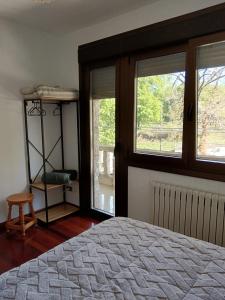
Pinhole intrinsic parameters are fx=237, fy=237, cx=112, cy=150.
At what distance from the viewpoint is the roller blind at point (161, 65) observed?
2311 millimetres

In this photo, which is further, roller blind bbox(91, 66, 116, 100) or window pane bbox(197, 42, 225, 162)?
roller blind bbox(91, 66, 116, 100)

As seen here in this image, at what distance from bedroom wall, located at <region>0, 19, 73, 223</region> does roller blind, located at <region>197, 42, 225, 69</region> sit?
2.07 meters

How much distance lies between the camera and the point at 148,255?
1.39m

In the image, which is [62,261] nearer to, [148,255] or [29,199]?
[148,255]

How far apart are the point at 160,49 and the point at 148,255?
6.36ft

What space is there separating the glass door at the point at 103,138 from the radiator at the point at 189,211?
79 centimetres

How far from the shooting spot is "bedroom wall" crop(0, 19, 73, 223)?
2.85 m

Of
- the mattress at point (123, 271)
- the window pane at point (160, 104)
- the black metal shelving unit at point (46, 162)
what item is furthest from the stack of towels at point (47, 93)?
the mattress at point (123, 271)

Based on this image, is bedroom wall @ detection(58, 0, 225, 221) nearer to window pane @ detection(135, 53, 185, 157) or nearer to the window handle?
window pane @ detection(135, 53, 185, 157)

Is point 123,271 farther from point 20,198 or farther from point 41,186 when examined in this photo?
point 41,186

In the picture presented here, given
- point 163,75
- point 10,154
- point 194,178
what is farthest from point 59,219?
point 163,75

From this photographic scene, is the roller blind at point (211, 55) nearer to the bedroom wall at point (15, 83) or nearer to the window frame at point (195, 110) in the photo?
the window frame at point (195, 110)

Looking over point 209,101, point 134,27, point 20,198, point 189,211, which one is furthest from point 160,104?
point 20,198

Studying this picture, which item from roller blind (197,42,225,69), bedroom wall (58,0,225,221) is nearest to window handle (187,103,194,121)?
roller blind (197,42,225,69)
